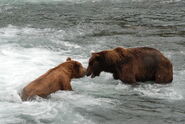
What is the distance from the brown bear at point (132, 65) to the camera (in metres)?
10.1

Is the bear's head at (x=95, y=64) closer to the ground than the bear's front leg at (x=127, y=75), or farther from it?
farther from it

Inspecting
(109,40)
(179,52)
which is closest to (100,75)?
(179,52)

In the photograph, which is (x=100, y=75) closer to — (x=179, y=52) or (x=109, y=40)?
(x=179, y=52)

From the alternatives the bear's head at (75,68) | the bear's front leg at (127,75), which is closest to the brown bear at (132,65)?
the bear's front leg at (127,75)

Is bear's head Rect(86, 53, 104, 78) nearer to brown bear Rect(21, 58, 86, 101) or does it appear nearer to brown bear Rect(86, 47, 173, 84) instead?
brown bear Rect(86, 47, 173, 84)

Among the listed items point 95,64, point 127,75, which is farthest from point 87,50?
point 127,75

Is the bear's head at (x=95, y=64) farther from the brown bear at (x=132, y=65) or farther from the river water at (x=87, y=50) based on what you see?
the river water at (x=87, y=50)

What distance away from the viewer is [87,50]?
45.5 ft

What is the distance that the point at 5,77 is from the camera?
11055 mm

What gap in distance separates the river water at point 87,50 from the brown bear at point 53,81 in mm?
138

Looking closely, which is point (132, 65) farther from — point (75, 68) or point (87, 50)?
point (87, 50)

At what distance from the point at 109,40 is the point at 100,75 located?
4.37 meters

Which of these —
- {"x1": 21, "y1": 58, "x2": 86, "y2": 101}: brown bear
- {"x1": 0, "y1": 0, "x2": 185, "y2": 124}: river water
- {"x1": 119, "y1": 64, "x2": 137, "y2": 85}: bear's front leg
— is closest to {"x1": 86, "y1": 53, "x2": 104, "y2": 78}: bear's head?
{"x1": 21, "y1": 58, "x2": 86, "y2": 101}: brown bear

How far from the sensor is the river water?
8344 mm
